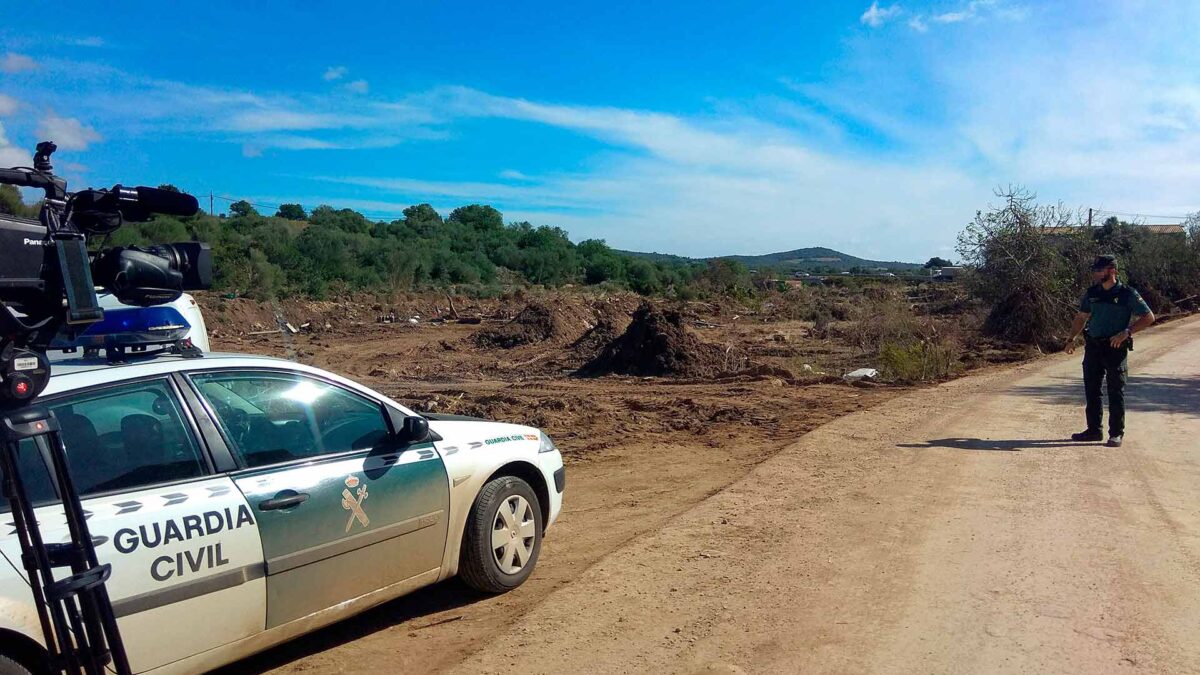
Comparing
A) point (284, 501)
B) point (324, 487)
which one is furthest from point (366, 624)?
point (284, 501)

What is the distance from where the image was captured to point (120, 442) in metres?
3.79

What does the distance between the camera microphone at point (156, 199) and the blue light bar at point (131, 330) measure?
1212 mm

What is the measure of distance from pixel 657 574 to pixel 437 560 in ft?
4.61

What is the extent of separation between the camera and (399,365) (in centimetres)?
2130

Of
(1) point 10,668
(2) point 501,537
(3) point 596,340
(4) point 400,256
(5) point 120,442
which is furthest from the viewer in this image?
(4) point 400,256

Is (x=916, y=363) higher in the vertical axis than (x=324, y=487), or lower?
lower

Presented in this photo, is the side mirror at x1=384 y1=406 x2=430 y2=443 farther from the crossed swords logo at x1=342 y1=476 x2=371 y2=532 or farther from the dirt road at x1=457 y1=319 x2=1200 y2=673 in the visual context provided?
the dirt road at x1=457 y1=319 x2=1200 y2=673

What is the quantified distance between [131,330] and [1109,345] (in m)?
8.76

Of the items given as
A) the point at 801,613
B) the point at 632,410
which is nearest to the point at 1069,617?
the point at 801,613

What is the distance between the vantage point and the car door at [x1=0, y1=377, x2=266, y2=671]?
3.50m

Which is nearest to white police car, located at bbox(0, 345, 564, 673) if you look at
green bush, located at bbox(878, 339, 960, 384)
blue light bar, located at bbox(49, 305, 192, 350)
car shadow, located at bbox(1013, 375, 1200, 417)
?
blue light bar, located at bbox(49, 305, 192, 350)

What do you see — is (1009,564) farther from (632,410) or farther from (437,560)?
(632,410)

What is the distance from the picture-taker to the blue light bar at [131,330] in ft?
13.3

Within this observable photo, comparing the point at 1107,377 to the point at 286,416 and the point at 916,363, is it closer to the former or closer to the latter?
the point at 916,363
